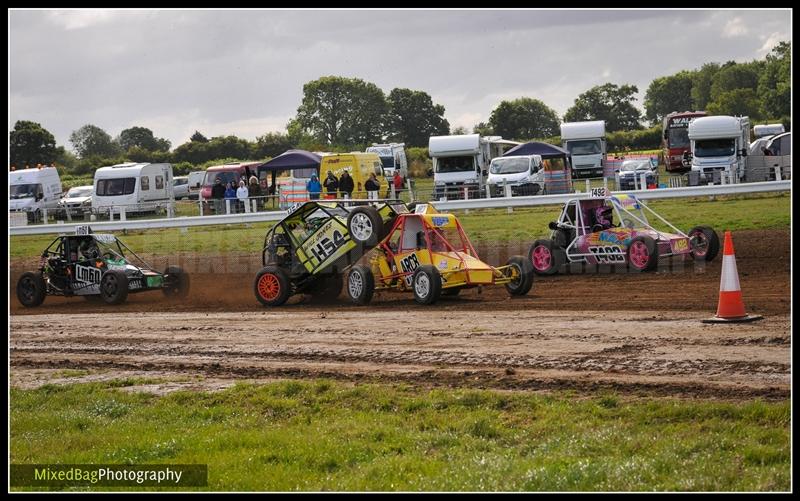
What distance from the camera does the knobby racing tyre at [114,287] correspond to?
1909 cm

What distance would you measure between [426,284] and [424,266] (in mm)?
271

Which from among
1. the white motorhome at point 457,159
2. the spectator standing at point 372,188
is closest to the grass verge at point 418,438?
the spectator standing at point 372,188

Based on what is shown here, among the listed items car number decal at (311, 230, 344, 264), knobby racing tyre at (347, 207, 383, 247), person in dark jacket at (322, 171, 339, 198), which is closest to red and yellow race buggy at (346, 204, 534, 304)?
knobby racing tyre at (347, 207, 383, 247)

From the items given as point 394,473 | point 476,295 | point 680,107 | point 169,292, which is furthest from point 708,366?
point 680,107

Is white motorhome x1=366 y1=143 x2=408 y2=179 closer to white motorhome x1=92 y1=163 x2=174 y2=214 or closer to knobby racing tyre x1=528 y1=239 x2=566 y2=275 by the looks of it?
white motorhome x1=92 y1=163 x2=174 y2=214

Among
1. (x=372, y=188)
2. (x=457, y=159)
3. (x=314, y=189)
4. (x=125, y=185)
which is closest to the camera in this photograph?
(x=314, y=189)

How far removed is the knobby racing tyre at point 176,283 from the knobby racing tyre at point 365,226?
4.56 m

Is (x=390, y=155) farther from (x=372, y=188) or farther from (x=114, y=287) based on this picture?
(x=114, y=287)

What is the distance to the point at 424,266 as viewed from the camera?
52.2ft

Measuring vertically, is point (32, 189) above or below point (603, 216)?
above

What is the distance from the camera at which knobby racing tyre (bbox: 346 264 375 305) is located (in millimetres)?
16297

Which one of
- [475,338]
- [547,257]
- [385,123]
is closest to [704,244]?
[547,257]

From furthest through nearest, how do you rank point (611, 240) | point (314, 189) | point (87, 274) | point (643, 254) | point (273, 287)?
point (314, 189)
point (87, 274)
point (611, 240)
point (643, 254)
point (273, 287)

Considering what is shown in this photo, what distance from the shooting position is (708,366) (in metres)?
9.85
